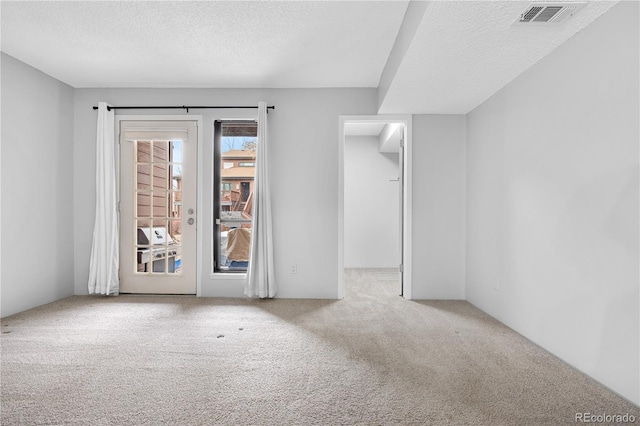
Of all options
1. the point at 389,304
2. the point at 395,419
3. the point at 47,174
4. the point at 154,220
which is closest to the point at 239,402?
the point at 395,419

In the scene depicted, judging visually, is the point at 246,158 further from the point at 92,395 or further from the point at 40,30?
the point at 92,395

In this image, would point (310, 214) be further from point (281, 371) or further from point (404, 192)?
point (281, 371)

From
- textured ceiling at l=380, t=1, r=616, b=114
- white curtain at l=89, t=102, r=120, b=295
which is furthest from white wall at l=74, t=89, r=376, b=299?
textured ceiling at l=380, t=1, r=616, b=114

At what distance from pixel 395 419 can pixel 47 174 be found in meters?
4.24

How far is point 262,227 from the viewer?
3.79m

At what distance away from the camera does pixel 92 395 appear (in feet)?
5.90

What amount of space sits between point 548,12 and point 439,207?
89.1 inches

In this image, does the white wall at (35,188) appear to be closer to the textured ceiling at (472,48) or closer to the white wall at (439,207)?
the textured ceiling at (472,48)

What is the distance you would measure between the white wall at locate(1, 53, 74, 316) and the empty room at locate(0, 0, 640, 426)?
0.02m

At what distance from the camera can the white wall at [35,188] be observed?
3193 mm

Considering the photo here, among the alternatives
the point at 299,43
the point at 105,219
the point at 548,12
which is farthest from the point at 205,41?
the point at 548,12

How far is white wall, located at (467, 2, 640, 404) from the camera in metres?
1.77

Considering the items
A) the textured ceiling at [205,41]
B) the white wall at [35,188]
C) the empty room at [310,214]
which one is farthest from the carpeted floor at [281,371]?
the textured ceiling at [205,41]

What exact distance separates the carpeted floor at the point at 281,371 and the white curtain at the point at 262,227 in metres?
0.49
